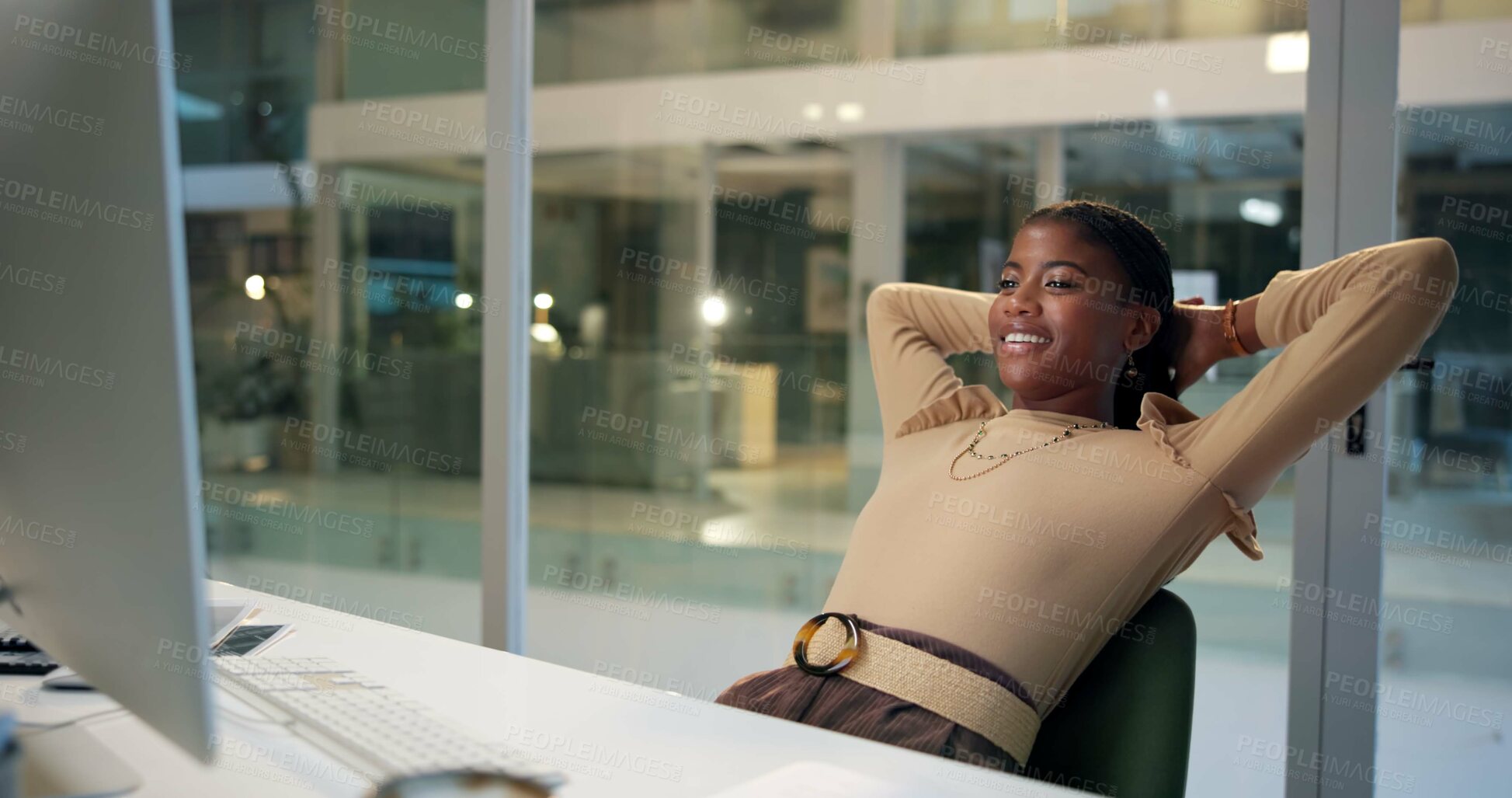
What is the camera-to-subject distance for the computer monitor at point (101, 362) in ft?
2.20

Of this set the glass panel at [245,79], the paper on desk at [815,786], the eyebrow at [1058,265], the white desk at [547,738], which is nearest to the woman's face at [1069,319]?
the eyebrow at [1058,265]

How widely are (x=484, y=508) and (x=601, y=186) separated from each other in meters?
0.92

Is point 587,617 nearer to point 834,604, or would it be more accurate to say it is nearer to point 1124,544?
point 834,604

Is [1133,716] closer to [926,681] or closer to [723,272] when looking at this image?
[926,681]

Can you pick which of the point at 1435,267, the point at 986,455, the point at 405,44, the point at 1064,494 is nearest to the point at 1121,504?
the point at 1064,494

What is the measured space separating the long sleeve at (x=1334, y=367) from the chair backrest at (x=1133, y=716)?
210 mm

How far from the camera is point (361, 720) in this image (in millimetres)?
1040


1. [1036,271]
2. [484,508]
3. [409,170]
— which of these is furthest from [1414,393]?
[409,170]

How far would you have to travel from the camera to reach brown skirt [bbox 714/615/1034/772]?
1.34 m

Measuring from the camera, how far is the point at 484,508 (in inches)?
112

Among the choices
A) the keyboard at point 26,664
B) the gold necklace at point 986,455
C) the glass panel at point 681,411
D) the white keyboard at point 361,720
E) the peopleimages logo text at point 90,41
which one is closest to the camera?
the peopleimages logo text at point 90,41

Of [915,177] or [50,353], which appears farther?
[915,177]

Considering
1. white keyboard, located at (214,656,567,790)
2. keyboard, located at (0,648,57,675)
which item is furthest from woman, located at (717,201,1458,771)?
keyboard, located at (0,648,57,675)

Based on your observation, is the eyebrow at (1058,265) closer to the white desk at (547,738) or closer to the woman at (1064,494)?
the woman at (1064,494)
